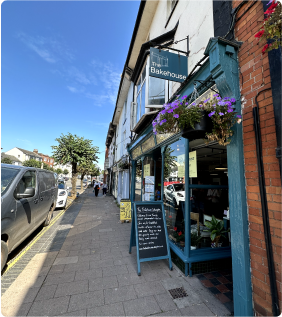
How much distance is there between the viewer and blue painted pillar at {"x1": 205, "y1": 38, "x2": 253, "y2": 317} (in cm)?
220

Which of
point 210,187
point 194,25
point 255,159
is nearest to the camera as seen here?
point 255,159

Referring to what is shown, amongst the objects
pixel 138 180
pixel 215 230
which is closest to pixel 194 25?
pixel 215 230

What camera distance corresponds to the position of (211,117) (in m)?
2.30

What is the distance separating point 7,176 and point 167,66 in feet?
14.6

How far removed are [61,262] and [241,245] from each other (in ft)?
12.5

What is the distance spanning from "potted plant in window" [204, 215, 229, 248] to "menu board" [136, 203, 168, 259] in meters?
1.10

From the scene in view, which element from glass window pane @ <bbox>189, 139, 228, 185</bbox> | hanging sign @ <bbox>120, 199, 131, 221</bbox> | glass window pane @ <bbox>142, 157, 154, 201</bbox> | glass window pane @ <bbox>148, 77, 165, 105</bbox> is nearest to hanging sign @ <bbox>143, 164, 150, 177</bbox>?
glass window pane @ <bbox>142, 157, 154, 201</bbox>

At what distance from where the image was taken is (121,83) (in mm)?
12117

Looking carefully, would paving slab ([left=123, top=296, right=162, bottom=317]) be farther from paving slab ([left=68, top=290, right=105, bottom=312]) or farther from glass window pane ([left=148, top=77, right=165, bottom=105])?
glass window pane ([left=148, top=77, right=165, bottom=105])

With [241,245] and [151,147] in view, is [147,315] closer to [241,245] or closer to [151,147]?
[241,245]

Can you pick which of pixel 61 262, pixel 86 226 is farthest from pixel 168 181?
pixel 86 226

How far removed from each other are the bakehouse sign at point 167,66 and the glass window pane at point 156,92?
1817 millimetres

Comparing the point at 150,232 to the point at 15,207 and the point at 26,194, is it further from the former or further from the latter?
the point at 15,207

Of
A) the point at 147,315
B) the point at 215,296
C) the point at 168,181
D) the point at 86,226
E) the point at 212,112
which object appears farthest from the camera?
the point at 86,226
